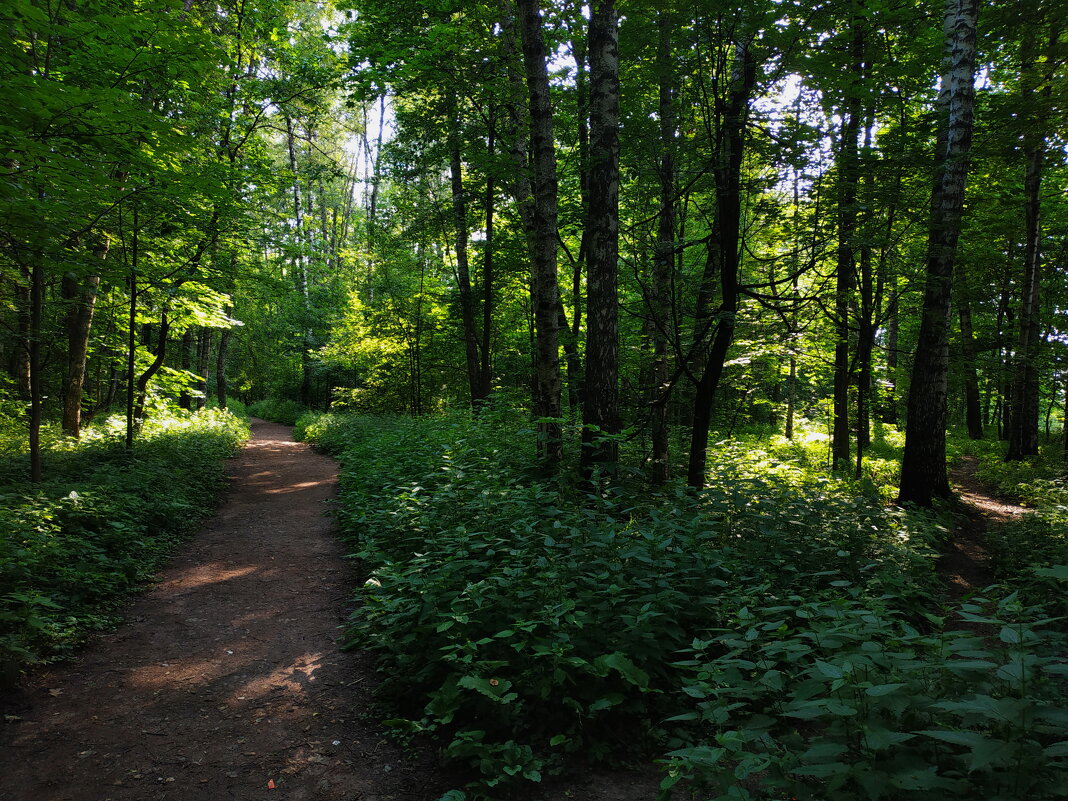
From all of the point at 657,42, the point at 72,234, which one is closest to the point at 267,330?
the point at 72,234

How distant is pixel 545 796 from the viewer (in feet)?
9.39

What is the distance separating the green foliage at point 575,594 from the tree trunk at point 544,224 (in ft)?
3.86

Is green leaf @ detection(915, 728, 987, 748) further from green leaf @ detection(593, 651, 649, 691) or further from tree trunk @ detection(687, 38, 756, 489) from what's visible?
tree trunk @ detection(687, 38, 756, 489)

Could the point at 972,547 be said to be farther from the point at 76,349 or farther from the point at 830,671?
the point at 76,349

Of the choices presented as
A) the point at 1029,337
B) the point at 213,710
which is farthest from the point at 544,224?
the point at 1029,337

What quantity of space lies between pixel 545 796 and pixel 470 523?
2806mm

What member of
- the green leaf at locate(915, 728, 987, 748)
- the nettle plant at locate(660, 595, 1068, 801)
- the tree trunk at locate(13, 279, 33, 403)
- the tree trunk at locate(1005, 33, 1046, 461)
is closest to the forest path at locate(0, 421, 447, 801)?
the nettle plant at locate(660, 595, 1068, 801)

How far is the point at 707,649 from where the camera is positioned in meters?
3.79

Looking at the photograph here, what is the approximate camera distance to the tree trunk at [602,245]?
655cm

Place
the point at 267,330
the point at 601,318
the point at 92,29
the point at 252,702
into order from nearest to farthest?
1. the point at 252,702
2. the point at 92,29
3. the point at 601,318
4. the point at 267,330

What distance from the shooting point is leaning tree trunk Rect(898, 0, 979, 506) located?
751 cm

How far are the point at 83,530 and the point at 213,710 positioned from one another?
3587 millimetres

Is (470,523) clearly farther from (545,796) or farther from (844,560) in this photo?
(844,560)

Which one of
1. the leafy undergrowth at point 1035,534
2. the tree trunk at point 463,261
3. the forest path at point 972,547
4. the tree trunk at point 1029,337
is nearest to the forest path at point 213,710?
the leafy undergrowth at point 1035,534
